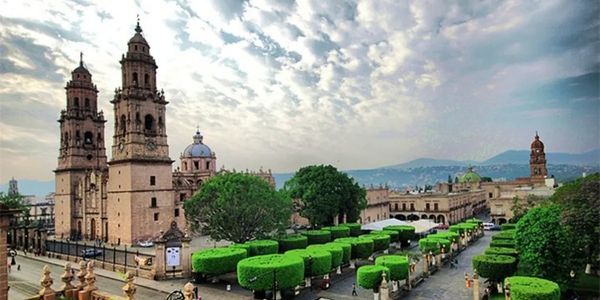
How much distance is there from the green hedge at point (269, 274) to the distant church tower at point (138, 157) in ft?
102

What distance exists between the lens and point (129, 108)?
5416 cm

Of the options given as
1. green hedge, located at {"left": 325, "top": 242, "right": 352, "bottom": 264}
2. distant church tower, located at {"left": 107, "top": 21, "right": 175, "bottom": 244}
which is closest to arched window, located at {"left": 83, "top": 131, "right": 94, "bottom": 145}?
distant church tower, located at {"left": 107, "top": 21, "right": 175, "bottom": 244}

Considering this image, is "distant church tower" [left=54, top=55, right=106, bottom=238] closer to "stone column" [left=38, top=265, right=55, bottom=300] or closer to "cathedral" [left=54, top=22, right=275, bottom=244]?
"cathedral" [left=54, top=22, right=275, bottom=244]

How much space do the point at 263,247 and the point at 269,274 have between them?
9.95m

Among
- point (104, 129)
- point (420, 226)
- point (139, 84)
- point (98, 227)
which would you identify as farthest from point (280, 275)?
point (104, 129)

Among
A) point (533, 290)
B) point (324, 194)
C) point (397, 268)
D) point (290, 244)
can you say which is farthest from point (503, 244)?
point (324, 194)

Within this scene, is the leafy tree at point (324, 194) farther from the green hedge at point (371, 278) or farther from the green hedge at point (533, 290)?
the green hedge at point (533, 290)

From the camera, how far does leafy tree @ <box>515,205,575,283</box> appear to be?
25.8m

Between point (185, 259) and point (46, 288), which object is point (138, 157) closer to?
point (185, 259)

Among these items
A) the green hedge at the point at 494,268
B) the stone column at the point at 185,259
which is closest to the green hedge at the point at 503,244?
the green hedge at the point at 494,268

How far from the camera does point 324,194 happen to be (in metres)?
55.7

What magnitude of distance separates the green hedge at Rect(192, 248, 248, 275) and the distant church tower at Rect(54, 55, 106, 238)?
135ft

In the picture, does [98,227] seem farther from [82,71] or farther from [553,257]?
[553,257]

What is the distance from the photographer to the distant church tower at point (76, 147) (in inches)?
2562
